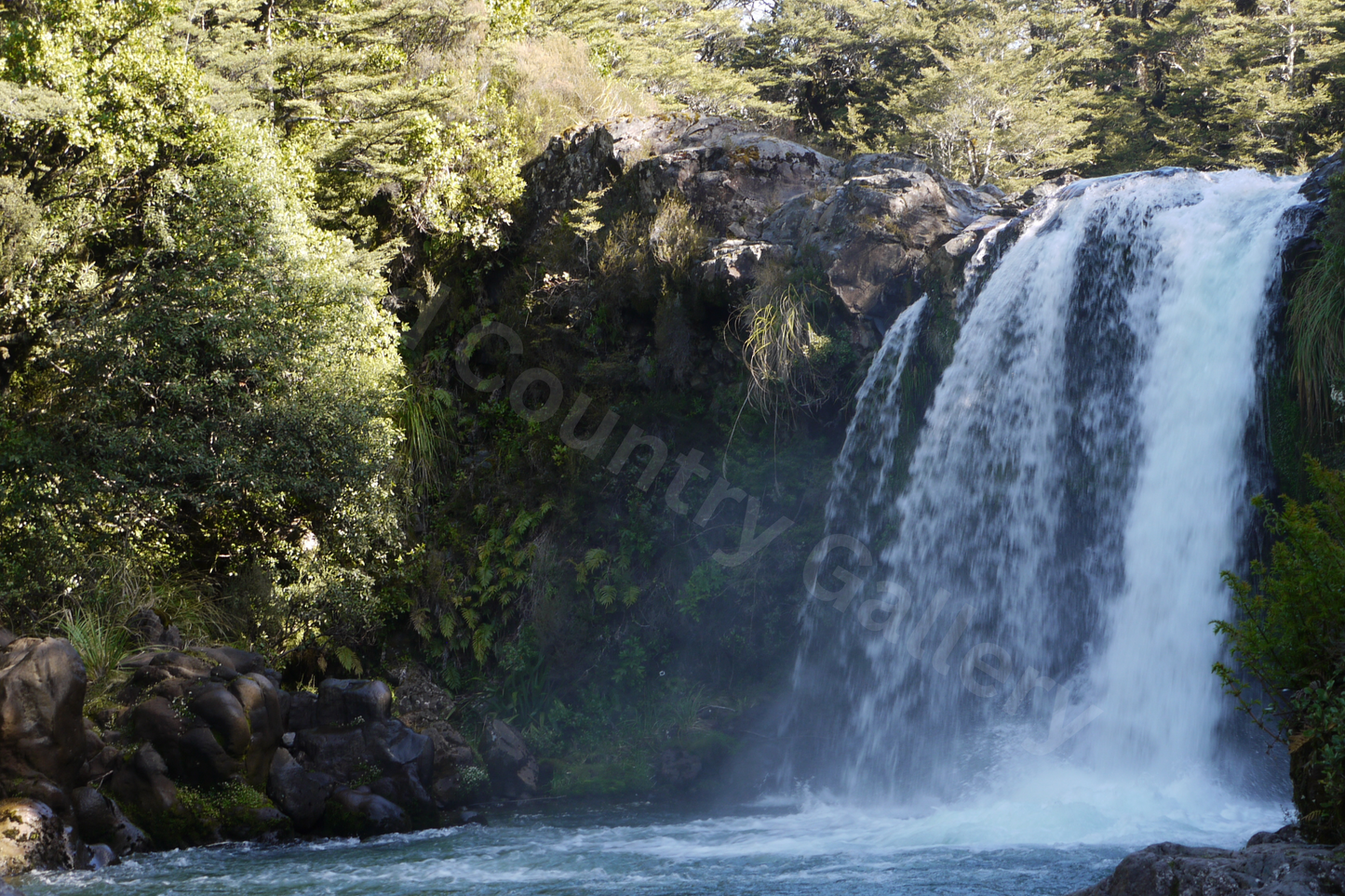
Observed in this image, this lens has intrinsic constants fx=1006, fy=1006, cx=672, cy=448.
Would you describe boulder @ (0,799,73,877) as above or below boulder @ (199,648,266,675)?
below

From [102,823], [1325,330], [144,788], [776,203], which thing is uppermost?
[776,203]

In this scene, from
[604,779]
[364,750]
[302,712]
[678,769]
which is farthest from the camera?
[604,779]

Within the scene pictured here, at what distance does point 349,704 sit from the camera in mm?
10523

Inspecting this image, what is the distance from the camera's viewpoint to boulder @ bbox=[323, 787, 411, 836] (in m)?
9.60

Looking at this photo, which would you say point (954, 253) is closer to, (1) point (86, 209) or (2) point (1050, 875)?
(2) point (1050, 875)

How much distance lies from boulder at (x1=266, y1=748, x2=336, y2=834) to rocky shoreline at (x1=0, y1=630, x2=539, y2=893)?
0.01m

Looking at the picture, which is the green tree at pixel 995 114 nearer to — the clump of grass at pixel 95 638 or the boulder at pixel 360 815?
the boulder at pixel 360 815

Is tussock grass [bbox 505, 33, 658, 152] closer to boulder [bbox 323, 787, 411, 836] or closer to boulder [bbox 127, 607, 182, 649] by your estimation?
boulder [bbox 127, 607, 182, 649]

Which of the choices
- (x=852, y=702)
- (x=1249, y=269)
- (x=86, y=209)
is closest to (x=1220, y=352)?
(x=1249, y=269)

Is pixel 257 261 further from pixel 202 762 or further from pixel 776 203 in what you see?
pixel 776 203

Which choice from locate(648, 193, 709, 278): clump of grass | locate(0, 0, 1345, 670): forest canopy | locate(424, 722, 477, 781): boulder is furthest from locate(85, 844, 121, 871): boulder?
locate(648, 193, 709, 278): clump of grass

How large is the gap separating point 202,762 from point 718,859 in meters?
A: 4.85

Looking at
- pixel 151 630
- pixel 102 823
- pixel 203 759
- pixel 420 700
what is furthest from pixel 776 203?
pixel 102 823

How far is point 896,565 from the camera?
10.9 meters
